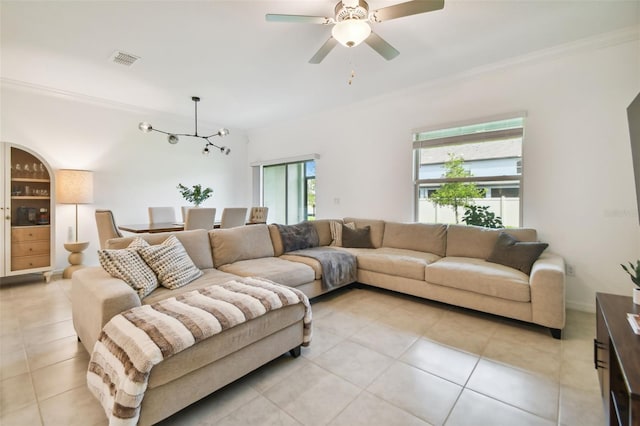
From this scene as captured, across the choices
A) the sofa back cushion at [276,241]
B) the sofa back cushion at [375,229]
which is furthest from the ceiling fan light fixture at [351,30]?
the sofa back cushion at [375,229]

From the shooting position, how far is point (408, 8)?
1936 millimetres

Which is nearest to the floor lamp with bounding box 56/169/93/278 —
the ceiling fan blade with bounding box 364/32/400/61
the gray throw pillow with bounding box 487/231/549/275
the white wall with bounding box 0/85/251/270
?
the white wall with bounding box 0/85/251/270

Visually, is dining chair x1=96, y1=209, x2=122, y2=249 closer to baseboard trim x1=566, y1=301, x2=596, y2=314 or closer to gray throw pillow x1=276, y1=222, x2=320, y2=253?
gray throw pillow x1=276, y1=222, x2=320, y2=253

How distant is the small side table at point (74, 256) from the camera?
4121 millimetres

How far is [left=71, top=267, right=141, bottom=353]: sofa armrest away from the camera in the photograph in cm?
162

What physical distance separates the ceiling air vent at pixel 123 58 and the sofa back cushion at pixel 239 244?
2.20 metres

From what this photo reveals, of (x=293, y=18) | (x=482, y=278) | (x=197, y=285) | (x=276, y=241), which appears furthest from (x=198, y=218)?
(x=482, y=278)

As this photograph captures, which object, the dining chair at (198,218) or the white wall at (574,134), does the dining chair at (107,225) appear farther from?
the white wall at (574,134)

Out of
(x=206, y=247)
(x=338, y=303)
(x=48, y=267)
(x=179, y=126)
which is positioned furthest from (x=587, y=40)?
(x=48, y=267)

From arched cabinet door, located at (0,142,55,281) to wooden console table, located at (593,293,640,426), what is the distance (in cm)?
558

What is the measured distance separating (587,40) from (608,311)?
2846mm

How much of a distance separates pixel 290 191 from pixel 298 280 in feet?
11.8

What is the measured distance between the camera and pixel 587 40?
111 inches

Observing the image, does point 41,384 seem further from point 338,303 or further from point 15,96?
point 15,96
